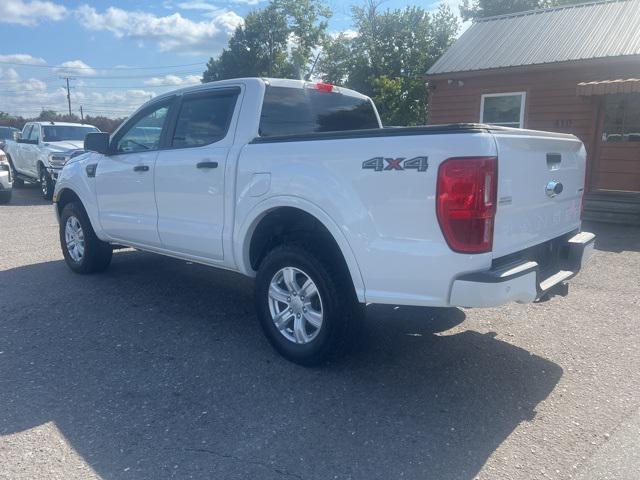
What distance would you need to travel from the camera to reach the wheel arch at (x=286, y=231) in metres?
3.51

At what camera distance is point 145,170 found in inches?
201

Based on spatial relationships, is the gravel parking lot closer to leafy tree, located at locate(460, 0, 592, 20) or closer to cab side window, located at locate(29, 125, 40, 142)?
cab side window, located at locate(29, 125, 40, 142)

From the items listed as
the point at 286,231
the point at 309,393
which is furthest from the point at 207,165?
the point at 309,393

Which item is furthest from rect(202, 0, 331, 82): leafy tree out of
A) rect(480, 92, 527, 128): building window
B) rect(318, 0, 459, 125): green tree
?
rect(480, 92, 527, 128): building window

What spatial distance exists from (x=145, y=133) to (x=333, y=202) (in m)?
2.66

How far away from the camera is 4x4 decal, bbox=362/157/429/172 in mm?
3072

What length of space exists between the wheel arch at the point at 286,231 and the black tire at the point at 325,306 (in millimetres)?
109

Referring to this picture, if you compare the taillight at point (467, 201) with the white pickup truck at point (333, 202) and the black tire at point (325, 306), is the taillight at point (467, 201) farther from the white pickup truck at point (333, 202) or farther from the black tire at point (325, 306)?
the black tire at point (325, 306)

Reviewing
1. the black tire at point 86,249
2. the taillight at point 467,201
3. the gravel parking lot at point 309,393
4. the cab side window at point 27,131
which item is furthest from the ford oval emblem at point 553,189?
the cab side window at point 27,131

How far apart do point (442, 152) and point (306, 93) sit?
218 centimetres

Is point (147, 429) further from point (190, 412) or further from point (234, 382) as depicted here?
point (234, 382)

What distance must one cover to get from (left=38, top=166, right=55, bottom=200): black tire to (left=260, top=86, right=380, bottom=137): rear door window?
1070 cm

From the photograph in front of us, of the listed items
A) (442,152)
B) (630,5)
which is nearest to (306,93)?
(442,152)

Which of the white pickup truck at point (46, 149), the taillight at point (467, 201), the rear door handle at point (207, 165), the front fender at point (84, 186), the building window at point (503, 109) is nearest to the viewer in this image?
the taillight at point (467, 201)
